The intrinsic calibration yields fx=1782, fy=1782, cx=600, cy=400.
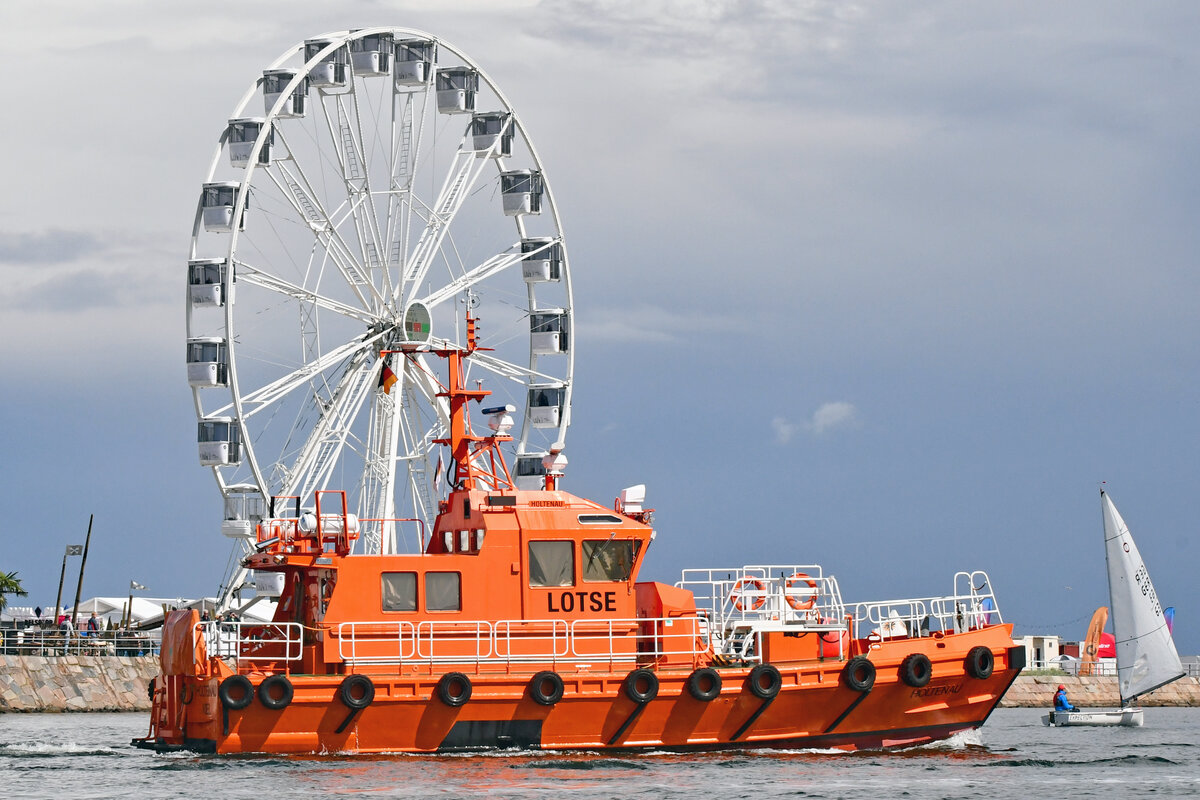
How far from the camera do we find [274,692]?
2197 centimetres

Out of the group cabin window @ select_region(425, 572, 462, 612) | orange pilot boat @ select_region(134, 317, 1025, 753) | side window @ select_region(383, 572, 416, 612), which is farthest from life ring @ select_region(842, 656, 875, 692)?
side window @ select_region(383, 572, 416, 612)

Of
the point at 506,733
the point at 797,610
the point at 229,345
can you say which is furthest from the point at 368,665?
the point at 229,345

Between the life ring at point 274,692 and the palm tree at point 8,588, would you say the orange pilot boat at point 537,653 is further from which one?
the palm tree at point 8,588

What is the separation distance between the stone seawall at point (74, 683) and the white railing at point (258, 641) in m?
17.7

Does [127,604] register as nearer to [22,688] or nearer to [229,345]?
[22,688]

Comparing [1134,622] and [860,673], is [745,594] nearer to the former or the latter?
[860,673]

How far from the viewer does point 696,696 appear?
2270 cm

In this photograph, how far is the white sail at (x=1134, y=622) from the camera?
38938mm

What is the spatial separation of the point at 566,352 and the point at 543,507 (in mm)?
16890

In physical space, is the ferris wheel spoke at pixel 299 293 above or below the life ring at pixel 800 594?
above

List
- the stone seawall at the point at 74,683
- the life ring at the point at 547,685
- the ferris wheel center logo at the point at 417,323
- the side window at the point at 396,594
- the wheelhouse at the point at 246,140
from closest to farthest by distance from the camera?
the life ring at the point at 547,685 → the side window at the point at 396,594 → the wheelhouse at the point at 246,140 → the ferris wheel center logo at the point at 417,323 → the stone seawall at the point at 74,683

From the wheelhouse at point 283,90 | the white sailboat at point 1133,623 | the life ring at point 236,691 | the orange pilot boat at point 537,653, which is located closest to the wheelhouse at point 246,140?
the wheelhouse at point 283,90

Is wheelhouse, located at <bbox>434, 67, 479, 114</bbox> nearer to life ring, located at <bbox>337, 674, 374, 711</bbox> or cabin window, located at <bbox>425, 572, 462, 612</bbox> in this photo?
cabin window, located at <bbox>425, 572, 462, 612</bbox>

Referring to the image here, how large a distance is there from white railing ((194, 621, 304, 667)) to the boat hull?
18998 millimetres
